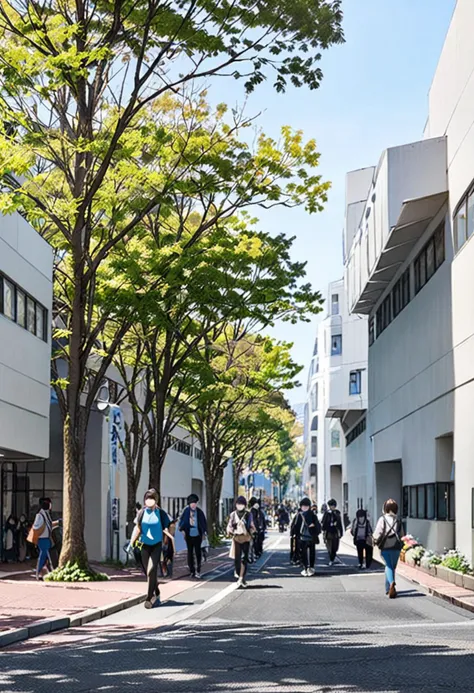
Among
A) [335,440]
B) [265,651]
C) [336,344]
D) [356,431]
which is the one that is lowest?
[265,651]

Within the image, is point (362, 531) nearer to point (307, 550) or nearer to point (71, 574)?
point (307, 550)

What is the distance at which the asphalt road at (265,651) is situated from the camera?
9.60m

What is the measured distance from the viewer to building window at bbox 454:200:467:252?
Answer: 92.2 feet

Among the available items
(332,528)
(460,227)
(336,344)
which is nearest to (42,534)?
(332,528)

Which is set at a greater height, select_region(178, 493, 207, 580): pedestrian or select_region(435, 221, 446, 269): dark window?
select_region(435, 221, 446, 269): dark window

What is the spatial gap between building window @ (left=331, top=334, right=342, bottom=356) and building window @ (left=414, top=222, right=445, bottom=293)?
46.8 metres

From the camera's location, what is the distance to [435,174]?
31.3 meters

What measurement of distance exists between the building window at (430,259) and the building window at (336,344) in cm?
4683

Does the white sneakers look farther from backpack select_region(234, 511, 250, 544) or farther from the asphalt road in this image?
the asphalt road

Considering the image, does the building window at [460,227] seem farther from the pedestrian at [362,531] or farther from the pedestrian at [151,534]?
the pedestrian at [151,534]

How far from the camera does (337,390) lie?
222ft

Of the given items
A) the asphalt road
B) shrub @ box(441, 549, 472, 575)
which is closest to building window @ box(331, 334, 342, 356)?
shrub @ box(441, 549, 472, 575)

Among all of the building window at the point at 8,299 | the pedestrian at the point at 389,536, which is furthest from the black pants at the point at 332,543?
the pedestrian at the point at 389,536

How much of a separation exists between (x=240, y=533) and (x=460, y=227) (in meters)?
10.8
